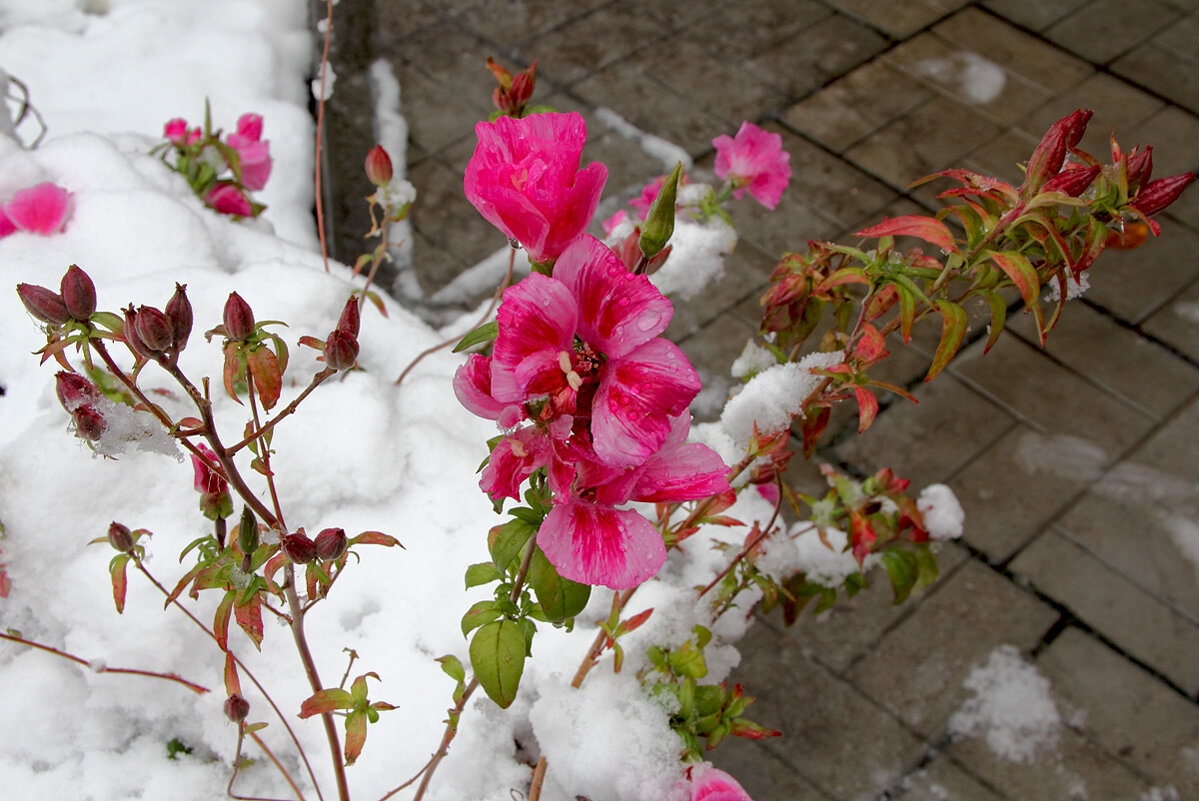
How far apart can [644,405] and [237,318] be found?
35cm

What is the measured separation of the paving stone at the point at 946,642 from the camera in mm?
1672

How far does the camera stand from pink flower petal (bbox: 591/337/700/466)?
1.81ft

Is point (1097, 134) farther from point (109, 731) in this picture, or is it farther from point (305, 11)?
point (109, 731)

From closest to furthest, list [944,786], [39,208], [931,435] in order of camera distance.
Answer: [39,208] → [944,786] → [931,435]

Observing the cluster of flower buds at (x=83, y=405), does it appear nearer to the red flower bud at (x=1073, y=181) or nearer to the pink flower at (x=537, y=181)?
the pink flower at (x=537, y=181)

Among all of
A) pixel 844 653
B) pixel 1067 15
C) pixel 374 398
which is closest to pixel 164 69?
pixel 374 398

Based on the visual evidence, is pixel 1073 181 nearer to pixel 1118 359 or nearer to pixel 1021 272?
pixel 1021 272

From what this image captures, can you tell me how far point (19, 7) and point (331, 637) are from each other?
86.6 inches

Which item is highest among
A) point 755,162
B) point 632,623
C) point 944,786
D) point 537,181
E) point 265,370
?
point 537,181

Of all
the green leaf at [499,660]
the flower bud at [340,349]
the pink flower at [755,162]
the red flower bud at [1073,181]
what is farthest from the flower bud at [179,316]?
the pink flower at [755,162]

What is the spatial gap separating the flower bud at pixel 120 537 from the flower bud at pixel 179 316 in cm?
32

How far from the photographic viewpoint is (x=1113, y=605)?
183cm

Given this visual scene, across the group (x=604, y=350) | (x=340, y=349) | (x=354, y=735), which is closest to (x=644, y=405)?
(x=604, y=350)

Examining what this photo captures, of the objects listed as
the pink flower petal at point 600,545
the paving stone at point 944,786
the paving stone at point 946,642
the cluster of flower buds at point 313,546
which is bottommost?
the paving stone at point 944,786
